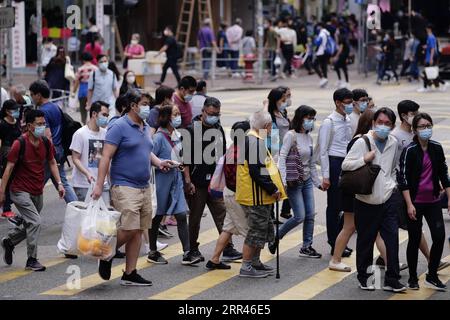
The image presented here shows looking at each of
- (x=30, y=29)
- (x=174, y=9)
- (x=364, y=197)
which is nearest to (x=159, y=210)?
(x=364, y=197)

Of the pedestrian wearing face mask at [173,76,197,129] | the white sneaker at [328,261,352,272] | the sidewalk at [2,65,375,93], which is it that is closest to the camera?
the white sneaker at [328,261,352,272]

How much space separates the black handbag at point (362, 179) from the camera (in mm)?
10383

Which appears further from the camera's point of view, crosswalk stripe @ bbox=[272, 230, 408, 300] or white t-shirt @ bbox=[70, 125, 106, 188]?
white t-shirt @ bbox=[70, 125, 106, 188]

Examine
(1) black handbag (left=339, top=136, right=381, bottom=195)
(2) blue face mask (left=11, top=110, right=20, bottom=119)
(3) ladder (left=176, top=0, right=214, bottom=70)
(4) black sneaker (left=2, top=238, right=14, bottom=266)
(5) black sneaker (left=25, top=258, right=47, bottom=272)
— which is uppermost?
(3) ladder (left=176, top=0, right=214, bottom=70)

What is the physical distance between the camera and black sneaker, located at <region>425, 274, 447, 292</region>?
35.1 feet

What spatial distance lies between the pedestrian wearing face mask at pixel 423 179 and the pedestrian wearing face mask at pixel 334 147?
1.61 m

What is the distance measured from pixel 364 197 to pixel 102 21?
23086 mm

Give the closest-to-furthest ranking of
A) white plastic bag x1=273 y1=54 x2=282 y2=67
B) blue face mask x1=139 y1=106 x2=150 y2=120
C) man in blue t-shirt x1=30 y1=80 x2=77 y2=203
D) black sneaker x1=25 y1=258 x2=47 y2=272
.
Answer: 1. blue face mask x1=139 y1=106 x2=150 y2=120
2. black sneaker x1=25 y1=258 x2=47 y2=272
3. man in blue t-shirt x1=30 y1=80 x2=77 y2=203
4. white plastic bag x1=273 y1=54 x2=282 y2=67

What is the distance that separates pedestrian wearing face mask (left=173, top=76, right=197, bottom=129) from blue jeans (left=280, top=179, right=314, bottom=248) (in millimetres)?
2345

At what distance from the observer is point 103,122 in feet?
41.4

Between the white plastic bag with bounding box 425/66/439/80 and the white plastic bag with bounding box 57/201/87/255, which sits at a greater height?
the white plastic bag with bounding box 425/66/439/80

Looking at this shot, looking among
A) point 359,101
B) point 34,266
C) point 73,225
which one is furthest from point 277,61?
point 73,225

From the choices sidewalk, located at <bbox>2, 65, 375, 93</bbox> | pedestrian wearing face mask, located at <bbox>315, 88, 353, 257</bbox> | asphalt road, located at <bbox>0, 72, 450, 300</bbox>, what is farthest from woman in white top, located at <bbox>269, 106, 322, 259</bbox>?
sidewalk, located at <bbox>2, 65, 375, 93</bbox>

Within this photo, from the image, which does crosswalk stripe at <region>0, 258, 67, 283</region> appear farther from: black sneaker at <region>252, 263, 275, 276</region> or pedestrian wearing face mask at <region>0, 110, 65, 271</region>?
black sneaker at <region>252, 263, 275, 276</region>
